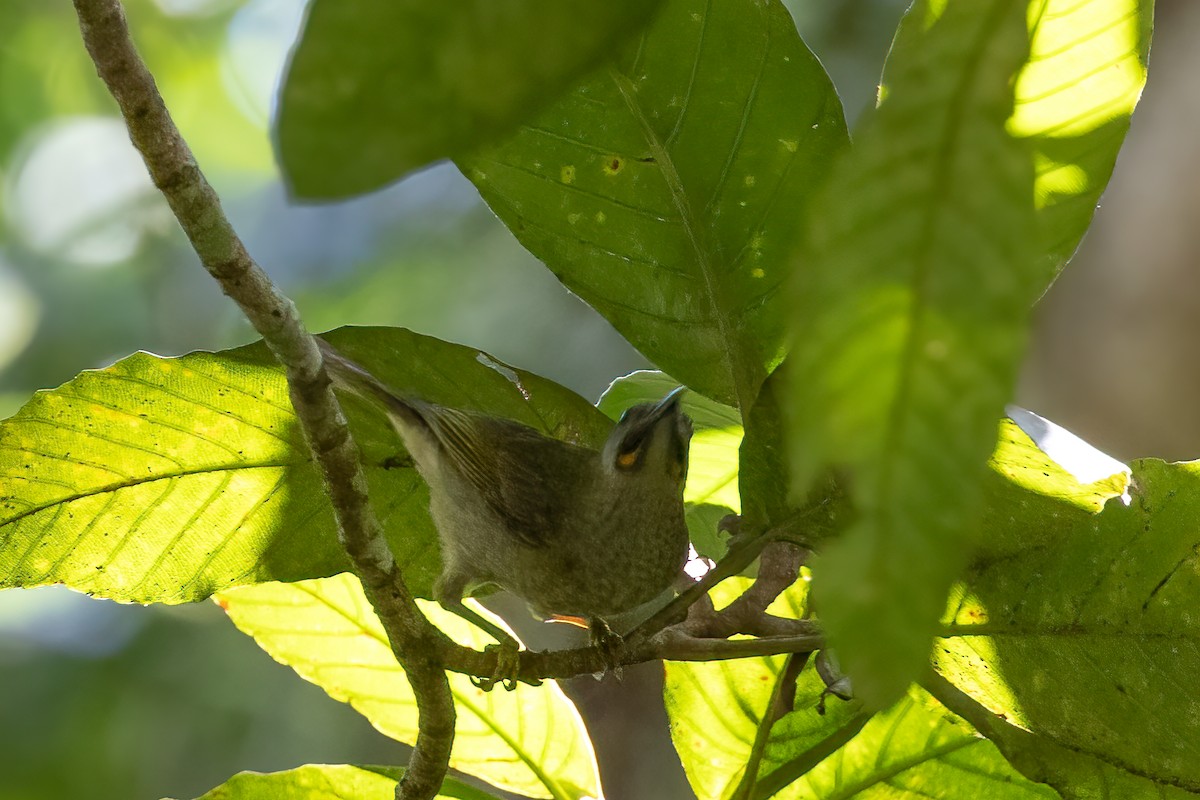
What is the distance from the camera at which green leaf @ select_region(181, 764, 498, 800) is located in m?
1.15

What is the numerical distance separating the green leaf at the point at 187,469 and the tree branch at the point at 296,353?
22 centimetres

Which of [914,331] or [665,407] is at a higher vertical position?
[665,407]

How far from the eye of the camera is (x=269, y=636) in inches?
51.8

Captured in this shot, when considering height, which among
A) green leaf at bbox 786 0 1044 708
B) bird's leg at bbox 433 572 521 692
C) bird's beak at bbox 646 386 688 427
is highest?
bird's beak at bbox 646 386 688 427

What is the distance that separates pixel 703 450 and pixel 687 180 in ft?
1.90

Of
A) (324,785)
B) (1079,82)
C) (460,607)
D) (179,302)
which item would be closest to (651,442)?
(460,607)

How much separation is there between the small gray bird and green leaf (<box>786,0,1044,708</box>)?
0.88m

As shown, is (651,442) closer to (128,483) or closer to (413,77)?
(128,483)

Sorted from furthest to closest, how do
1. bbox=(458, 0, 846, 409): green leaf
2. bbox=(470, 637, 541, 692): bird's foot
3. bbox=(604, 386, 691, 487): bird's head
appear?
bbox=(604, 386, 691, 487): bird's head
bbox=(470, 637, 541, 692): bird's foot
bbox=(458, 0, 846, 409): green leaf

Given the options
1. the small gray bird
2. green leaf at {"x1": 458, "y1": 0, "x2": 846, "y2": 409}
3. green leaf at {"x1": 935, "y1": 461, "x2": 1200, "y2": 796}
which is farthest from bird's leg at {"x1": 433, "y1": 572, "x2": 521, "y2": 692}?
green leaf at {"x1": 935, "y1": 461, "x2": 1200, "y2": 796}

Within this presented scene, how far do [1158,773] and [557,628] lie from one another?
8.12ft

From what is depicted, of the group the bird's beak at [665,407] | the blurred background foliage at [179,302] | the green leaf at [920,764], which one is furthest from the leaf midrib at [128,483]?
the blurred background foliage at [179,302]

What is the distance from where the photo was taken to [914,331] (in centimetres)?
32

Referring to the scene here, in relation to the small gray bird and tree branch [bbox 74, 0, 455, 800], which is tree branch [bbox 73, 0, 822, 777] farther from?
the small gray bird
